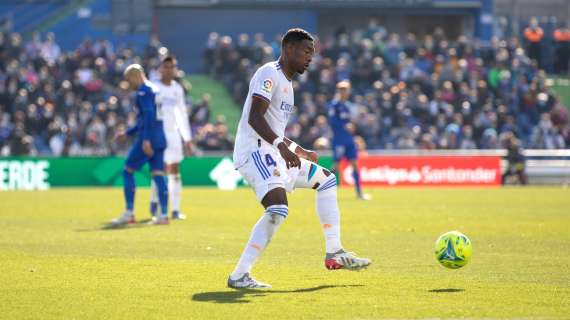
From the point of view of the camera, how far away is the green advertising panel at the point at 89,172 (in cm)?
3038

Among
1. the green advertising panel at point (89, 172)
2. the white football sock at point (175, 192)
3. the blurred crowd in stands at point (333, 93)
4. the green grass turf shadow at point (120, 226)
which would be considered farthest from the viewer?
the blurred crowd in stands at point (333, 93)

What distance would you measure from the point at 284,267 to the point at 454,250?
6.13 feet

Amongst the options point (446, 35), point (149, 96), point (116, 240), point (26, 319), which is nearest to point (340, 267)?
point (26, 319)

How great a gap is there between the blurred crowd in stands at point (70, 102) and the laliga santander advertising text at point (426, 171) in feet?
14.5

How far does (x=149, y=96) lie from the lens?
1725cm

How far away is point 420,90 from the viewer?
3916 centimetres

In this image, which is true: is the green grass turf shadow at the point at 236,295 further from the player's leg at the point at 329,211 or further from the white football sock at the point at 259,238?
the player's leg at the point at 329,211

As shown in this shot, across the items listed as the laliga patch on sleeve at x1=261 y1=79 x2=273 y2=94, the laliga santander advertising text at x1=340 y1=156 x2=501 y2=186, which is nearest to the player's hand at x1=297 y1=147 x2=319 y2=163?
the laliga patch on sleeve at x1=261 y1=79 x2=273 y2=94

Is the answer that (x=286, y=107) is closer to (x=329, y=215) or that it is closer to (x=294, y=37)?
(x=294, y=37)

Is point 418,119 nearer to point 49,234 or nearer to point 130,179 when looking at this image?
point 130,179

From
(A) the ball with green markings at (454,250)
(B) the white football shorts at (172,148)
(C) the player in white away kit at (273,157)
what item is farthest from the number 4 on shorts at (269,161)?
(B) the white football shorts at (172,148)

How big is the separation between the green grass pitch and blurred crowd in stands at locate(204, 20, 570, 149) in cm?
1519

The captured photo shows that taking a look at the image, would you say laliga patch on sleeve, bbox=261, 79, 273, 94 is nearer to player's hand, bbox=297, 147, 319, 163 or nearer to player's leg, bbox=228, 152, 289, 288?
player's leg, bbox=228, 152, 289, 288

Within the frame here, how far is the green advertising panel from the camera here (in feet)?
99.7
